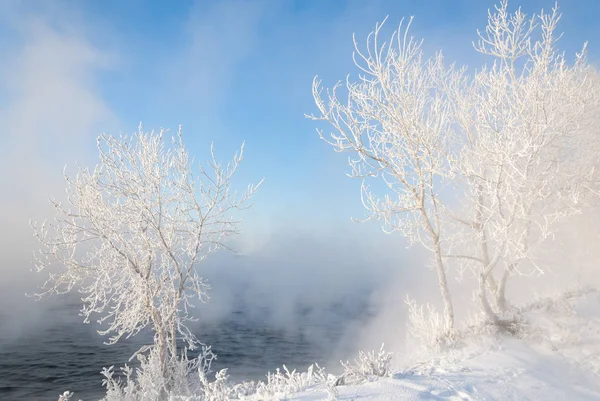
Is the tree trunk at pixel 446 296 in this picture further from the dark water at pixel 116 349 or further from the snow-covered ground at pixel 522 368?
the dark water at pixel 116 349

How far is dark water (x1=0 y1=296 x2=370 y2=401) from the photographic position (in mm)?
23266

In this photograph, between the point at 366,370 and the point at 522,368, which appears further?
the point at 522,368

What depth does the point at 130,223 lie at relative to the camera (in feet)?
37.3

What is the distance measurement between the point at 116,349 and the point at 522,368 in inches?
1265

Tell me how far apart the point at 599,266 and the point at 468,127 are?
11468mm

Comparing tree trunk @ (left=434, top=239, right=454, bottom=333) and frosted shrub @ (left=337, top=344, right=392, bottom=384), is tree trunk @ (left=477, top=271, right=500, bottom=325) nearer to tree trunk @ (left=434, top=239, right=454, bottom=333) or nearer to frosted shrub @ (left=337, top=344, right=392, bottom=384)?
tree trunk @ (left=434, top=239, right=454, bottom=333)

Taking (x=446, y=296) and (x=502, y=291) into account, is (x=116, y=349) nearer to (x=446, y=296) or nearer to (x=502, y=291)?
(x=446, y=296)

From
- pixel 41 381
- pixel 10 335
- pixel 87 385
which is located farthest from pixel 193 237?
pixel 10 335

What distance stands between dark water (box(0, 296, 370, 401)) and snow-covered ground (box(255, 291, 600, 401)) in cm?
1840

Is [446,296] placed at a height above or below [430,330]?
above

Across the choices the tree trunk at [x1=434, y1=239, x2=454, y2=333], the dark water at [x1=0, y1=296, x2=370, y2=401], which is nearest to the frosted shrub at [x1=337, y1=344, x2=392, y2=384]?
the tree trunk at [x1=434, y1=239, x2=454, y2=333]

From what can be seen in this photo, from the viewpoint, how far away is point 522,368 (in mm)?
7066

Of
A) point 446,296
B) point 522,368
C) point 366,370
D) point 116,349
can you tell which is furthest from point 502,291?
point 116,349

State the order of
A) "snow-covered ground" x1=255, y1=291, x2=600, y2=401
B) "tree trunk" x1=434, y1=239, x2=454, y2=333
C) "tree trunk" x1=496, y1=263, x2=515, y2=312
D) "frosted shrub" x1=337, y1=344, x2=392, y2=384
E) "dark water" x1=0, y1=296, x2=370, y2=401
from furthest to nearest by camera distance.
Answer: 1. "dark water" x1=0, y1=296, x2=370, y2=401
2. "tree trunk" x1=496, y1=263, x2=515, y2=312
3. "tree trunk" x1=434, y1=239, x2=454, y2=333
4. "frosted shrub" x1=337, y1=344, x2=392, y2=384
5. "snow-covered ground" x1=255, y1=291, x2=600, y2=401
